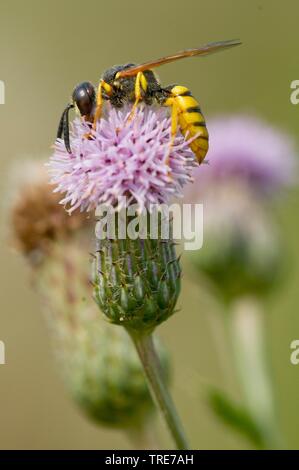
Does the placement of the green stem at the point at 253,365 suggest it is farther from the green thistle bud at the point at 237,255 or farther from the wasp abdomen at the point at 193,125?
the wasp abdomen at the point at 193,125

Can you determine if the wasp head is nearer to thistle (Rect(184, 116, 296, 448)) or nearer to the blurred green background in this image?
thistle (Rect(184, 116, 296, 448))

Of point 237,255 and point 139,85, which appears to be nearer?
point 139,85

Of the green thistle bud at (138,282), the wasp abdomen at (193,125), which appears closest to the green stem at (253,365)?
the green thistle bud at (138,282)

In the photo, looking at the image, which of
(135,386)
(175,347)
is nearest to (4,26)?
(175,347)

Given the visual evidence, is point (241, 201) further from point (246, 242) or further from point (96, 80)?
point (96, 80)

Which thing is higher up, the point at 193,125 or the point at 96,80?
the point at 96,80

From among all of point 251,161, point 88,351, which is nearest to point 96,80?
point 251,161

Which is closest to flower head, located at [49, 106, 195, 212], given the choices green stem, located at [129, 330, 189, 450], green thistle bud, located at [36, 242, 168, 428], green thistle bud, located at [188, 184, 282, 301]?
green stem, located at [129, 330, 189, 450]
